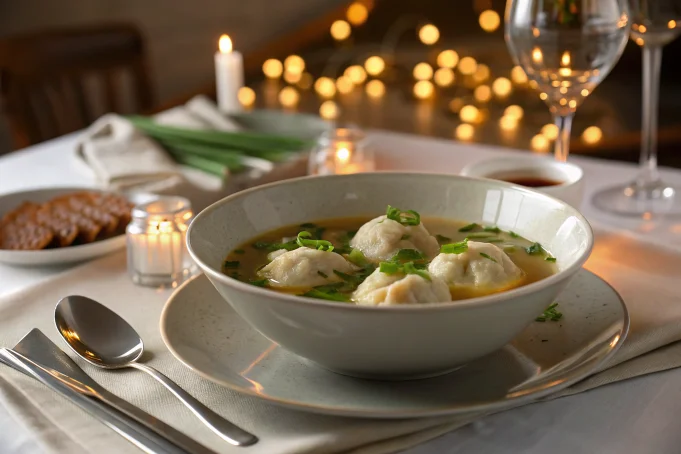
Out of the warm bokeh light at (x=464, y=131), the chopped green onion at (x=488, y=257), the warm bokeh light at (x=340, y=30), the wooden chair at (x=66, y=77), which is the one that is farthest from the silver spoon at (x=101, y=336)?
the warm bokeh light at (x=340, y=30)

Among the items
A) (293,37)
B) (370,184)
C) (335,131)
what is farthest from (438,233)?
(293,37)

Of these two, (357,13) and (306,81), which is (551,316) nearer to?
(306,81)

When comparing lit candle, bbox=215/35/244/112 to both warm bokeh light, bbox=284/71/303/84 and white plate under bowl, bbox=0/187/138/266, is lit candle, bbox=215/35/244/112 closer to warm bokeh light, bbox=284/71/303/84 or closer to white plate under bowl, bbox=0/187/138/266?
white plate under bowl, bbox=0/187/138/266

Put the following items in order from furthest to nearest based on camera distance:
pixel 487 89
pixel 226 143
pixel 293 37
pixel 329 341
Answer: pixel 293 37 → pixel 487 89 → pixel 226 143 → pixel 329 341

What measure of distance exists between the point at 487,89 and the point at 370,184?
113 inches

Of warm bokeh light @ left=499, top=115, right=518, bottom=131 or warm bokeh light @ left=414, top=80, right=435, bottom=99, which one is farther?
warm bokeh light @ left=414, top=80, right=435, bottom=99

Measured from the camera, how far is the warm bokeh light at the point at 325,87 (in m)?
3.94

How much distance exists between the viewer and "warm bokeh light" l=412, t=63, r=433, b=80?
4.12 m

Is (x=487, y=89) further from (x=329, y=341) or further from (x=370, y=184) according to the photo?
(x=329, y=341)

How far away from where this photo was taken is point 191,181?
1.69m

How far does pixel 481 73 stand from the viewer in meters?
4.01

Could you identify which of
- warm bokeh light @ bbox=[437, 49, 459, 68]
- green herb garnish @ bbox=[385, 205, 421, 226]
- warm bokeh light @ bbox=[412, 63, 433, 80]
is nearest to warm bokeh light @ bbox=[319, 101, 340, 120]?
warm bokeh light @ bbox=[412, 63, 433, 80]

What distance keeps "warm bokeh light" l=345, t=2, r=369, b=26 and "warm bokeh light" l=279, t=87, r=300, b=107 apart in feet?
2.07

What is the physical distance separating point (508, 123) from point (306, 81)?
1100mm
